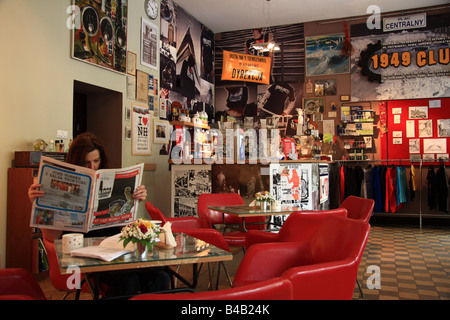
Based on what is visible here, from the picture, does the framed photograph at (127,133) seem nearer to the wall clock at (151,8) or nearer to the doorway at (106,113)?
the doorway at (106,113)

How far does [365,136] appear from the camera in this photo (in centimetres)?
842

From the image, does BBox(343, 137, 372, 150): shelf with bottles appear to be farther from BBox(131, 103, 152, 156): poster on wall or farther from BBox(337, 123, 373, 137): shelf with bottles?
BBox(131, 103, 152, 156): poster on wall

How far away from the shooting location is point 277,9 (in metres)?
8.13

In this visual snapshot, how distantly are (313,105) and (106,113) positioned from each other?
16.5ft

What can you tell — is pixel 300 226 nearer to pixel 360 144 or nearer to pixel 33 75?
pixel 33 75

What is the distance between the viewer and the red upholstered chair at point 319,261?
1405 mm

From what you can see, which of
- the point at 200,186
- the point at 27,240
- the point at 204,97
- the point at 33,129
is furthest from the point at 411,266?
the point at 204,97

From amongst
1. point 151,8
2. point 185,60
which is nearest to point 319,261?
point 151,8

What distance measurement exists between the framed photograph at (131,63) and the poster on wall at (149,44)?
0.84ft

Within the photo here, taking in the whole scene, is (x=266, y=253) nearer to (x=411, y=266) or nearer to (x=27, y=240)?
(x=27, y=240)

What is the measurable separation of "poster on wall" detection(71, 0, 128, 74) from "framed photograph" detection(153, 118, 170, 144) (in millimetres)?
1227

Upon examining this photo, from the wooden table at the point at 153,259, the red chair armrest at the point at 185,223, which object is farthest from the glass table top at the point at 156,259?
the red chair armrest at the point at 185,223

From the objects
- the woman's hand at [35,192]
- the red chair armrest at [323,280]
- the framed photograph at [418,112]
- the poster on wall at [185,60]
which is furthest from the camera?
the framed photograph at [418,112]

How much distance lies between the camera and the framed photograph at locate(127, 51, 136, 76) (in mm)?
6035
